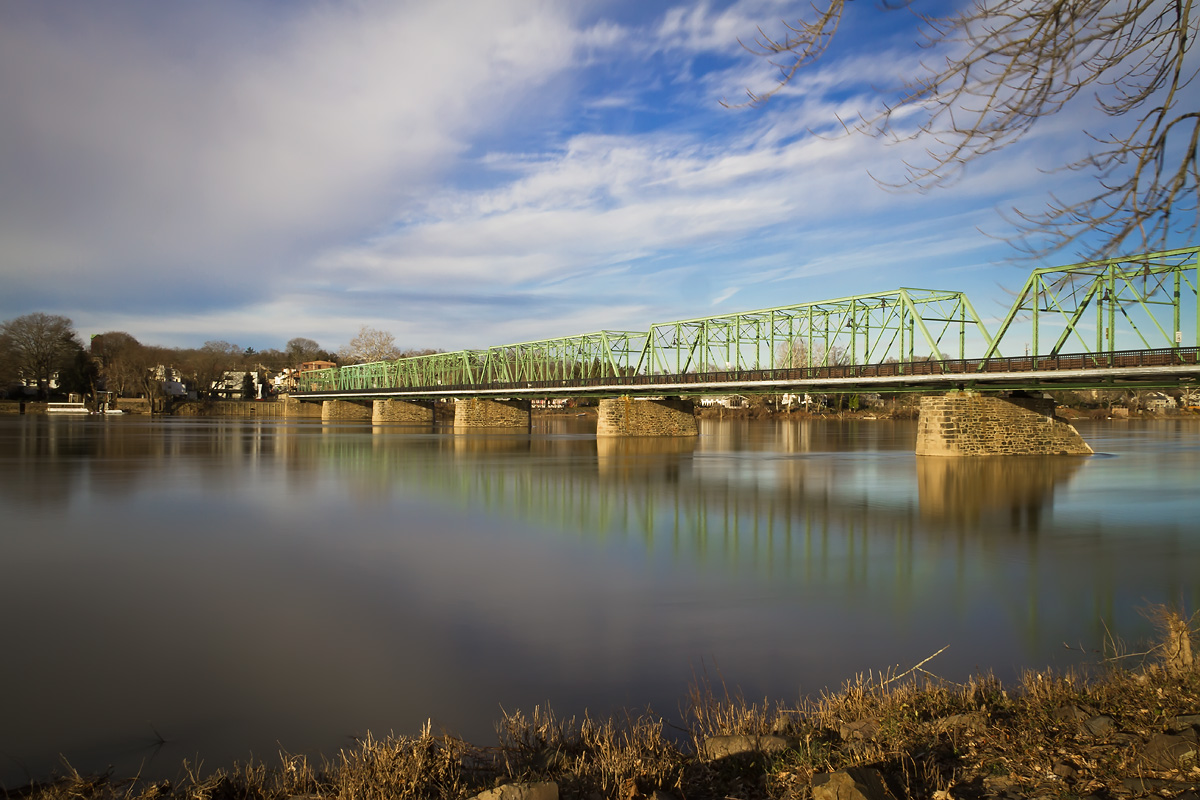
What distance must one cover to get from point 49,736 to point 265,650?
98.2 inches

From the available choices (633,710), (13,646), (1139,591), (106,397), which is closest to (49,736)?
(13,646)

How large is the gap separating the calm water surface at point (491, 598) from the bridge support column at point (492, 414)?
66.8 m

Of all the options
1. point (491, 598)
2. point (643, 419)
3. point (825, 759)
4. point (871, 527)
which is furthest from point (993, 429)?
point (825, 759)

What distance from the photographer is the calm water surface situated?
6875 mm

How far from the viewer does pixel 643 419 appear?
69.0 m

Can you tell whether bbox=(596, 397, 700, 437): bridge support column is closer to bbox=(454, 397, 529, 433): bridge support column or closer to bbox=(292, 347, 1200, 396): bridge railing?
bbox=(292, 347, 1200, 396): bridge railing

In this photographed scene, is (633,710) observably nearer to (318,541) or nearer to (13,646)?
(13,646)

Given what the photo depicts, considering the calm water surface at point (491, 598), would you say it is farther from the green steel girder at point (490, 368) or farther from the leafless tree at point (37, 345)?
the leafless tree at point (37, 345)

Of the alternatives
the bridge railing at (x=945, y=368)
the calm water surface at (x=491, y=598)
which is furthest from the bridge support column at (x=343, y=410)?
the calm water surface at (x=491, y=598)

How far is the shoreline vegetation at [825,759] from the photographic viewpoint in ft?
13.8

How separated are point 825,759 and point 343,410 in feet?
438

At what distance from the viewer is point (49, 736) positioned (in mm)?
6066

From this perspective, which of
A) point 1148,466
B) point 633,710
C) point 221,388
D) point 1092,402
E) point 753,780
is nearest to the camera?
point 753,780

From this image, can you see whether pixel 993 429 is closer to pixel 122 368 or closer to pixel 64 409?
pixel 64 409
